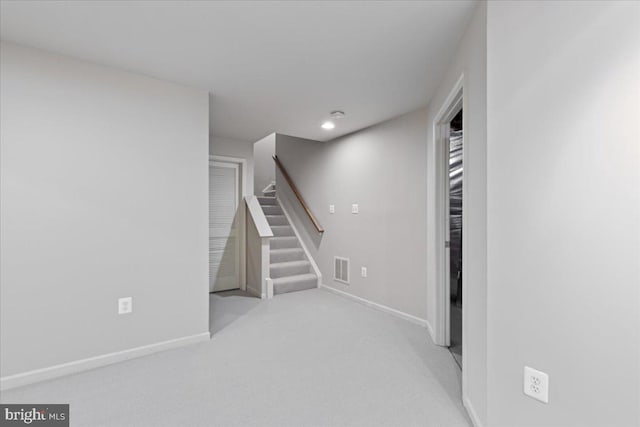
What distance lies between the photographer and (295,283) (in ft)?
15.1

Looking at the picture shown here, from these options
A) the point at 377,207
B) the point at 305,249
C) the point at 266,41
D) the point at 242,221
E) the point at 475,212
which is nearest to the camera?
the point at 475,212

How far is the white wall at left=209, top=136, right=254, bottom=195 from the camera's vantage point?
174 inches

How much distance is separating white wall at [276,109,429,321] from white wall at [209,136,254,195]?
94 centimetres

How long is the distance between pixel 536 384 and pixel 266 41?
2369 millimetres

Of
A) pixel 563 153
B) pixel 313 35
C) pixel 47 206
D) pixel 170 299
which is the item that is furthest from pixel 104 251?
pixel 563 153

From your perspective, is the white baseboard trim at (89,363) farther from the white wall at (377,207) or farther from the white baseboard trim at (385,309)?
the white wall at (377,207)

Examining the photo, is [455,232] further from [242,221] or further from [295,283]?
[242,221]

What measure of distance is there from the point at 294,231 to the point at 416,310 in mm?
2692

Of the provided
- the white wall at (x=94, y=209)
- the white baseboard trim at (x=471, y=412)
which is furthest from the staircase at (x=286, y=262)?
the white baseboard trim at (x=471, y=412)

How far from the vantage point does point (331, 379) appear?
85.0 inches

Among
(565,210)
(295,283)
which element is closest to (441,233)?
(565,210)

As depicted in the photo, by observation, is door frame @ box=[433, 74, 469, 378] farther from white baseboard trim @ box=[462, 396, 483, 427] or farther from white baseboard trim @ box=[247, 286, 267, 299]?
white baseboard trim @ box=[247, 286, 267, 299]

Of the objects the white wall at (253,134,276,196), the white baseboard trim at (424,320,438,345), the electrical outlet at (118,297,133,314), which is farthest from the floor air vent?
the white wall at (253,134,276,196)

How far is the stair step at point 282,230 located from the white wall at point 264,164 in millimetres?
1841
